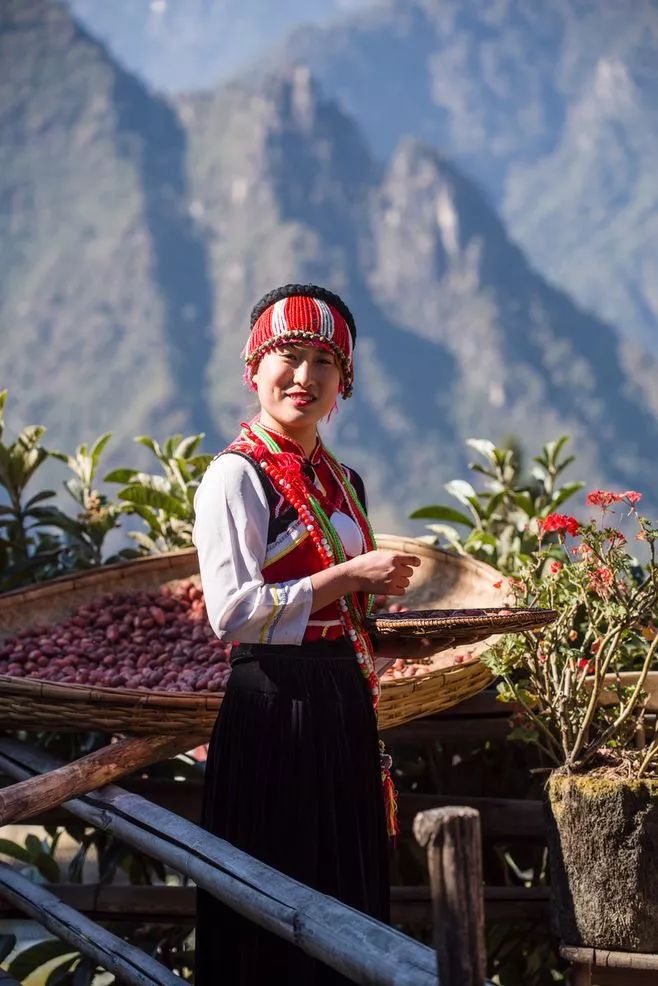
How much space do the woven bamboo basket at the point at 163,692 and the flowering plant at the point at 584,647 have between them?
0.56 ft

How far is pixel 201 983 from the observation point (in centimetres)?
200

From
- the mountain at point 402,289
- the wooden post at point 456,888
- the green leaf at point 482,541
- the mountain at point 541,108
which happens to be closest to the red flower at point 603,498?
the wooden post at point 456,888

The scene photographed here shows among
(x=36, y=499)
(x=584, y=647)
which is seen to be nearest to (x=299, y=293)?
(x=584, y=647)

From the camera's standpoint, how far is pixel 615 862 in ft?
7.88

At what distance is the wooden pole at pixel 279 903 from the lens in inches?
61.5

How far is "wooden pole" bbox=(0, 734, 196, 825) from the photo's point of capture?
2268mm

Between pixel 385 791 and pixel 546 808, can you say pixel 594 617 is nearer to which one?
pixel 546 808

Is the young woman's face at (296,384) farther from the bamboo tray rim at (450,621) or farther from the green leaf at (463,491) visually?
the green leaf at (463,491)

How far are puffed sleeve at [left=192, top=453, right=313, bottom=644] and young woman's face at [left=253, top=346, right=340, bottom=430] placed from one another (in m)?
0.14

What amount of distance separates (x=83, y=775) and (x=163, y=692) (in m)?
0.22

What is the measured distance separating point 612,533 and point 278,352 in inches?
32.1

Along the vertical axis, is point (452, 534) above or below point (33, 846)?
above

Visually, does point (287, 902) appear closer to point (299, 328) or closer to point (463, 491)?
point (299, 328)

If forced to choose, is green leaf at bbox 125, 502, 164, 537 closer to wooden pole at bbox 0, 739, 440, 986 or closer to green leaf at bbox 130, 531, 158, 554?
green leaf at bbox 130, 531, 158, 554
